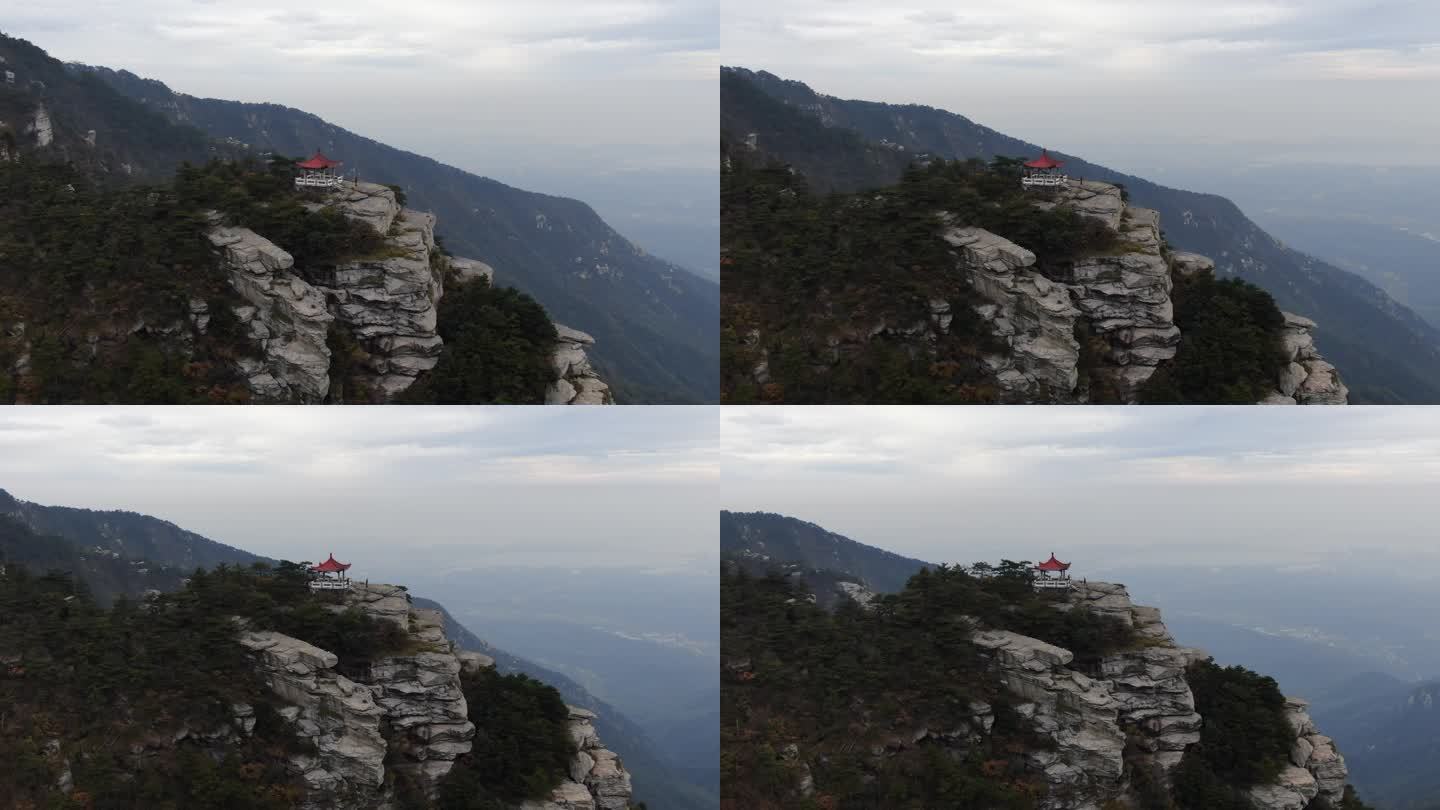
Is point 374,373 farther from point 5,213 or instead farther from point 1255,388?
point 1255,388

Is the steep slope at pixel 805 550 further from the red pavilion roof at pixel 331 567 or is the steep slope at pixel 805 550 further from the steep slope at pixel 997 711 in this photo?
the red pavilion roof at pixel 331 567

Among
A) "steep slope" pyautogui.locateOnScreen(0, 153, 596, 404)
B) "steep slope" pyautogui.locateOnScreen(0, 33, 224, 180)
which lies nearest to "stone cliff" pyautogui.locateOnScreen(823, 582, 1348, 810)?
"steep slope" pyautogui.locateOnScreen(0, 153, 596, 404)

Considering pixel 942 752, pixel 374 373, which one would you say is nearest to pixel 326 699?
pixel 374 373

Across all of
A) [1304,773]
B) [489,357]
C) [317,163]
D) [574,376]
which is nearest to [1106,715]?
[1304,773]

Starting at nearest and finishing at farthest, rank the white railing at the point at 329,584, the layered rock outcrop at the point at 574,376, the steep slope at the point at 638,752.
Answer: the layered rock outcrop at the point at 574,376
the white railing at the point at 329,584
the steep slope at the point at 638,752

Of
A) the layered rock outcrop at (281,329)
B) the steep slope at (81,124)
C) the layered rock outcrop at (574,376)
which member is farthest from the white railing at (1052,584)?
the steep slope at (81,124)

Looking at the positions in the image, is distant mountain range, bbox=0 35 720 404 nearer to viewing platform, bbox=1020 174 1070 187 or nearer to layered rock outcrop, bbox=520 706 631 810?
viewing platform, bbox=1020 174 1070 187

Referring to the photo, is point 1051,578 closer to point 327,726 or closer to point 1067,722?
point 1067,722

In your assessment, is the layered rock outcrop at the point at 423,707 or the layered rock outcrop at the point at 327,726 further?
the layered rock outcrop at the point at 423,707
